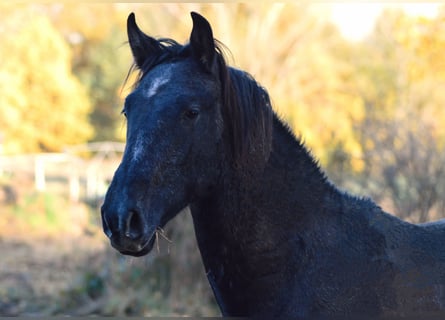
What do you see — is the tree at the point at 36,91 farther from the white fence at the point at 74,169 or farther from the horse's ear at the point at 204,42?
the horse's ear at the point at 204,42

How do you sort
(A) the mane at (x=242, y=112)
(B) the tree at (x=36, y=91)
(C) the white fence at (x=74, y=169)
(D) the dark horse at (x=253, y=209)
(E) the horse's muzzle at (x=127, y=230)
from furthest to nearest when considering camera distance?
(B) the tree at (x=36, y=91) < (C) the white fence at (x=74, y=169) < (A) the mane at (x=242, y=112) < (D) the dark horse at (x=253, y=209) < (E) the horse's muzzle at (x=127, y=230)

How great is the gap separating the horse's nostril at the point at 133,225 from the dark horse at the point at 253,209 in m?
0.08

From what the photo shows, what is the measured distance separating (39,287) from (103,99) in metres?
23.7

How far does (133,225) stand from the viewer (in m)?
2.23

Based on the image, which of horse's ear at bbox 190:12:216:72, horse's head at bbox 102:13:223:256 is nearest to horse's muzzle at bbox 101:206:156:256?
horse's head at bbox 102:13:223:256

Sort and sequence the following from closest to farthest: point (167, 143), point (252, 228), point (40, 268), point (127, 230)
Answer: point (127, 230), point (167, 143), point (252, 228), point (40, 268)

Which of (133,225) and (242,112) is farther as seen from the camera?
(242,112)

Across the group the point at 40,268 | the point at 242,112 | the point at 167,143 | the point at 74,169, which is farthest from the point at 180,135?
the point at 74,169

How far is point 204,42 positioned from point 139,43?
0.48 meters

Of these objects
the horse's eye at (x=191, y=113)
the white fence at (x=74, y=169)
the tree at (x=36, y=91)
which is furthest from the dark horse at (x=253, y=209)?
the tree at (x=36, y=91)

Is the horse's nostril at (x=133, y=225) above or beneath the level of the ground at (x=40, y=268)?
above

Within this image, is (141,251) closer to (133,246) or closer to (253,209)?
(133,246)

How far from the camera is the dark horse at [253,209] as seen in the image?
2.43 meters

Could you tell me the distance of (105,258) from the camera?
8.80 metres
